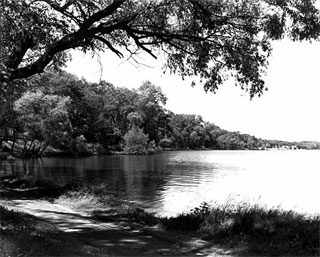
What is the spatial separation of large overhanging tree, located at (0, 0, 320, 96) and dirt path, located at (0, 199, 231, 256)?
4.50 metres

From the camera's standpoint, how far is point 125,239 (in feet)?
31.6

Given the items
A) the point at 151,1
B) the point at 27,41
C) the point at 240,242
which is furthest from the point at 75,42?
the point at 240,242

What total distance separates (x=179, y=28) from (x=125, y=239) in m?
6.48

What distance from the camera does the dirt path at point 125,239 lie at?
8508mm

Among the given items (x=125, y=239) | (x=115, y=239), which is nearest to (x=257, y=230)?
(x=125, y=239)

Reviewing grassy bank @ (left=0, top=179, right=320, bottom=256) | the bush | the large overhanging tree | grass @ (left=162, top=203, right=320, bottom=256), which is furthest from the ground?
the bush

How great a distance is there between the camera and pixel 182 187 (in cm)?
3284

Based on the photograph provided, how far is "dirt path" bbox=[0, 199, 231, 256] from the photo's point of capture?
851 centimetres

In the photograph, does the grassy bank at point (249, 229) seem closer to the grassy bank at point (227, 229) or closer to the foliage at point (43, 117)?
the grassy bank at point (227, 229)

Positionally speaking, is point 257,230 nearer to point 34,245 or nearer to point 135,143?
point 34,245

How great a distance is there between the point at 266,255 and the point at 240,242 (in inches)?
39.7

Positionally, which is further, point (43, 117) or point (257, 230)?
point (43, 117)

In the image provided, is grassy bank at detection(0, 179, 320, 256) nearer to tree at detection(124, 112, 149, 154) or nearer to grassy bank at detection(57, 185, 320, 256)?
grassy bank at detection(57, 185, 320, 256)

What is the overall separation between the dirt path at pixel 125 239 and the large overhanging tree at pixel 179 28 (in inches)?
177
